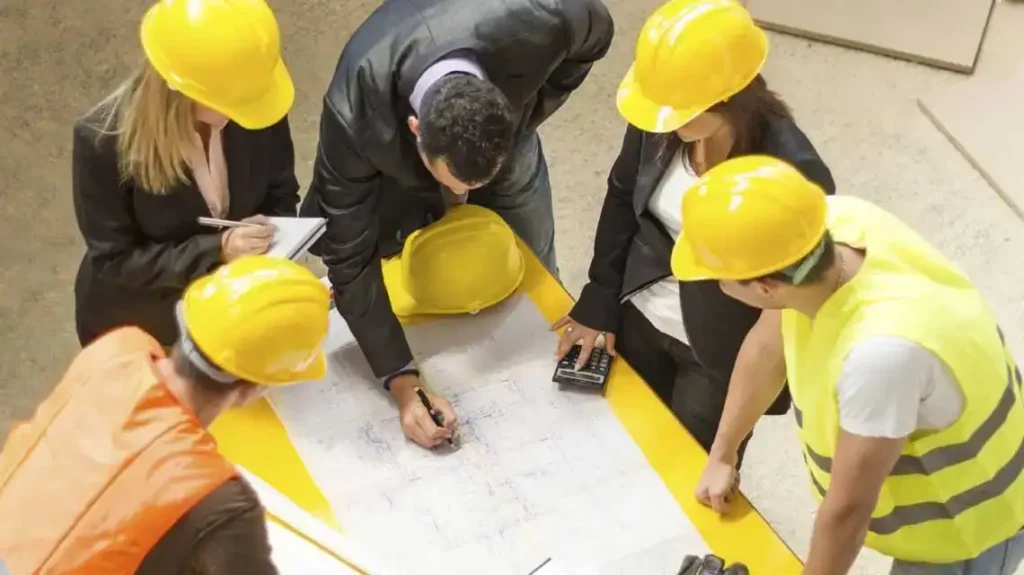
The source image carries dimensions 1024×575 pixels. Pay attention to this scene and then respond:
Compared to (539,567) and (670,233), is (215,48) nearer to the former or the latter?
(670,233)

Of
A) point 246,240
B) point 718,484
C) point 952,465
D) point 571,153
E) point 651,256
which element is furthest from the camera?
point 571,153

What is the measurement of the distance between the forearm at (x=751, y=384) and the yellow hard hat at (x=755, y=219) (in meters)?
0.30

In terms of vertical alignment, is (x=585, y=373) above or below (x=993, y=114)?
above

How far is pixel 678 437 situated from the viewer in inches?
65.8

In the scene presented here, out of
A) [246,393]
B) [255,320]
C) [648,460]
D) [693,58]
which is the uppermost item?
[693,58]

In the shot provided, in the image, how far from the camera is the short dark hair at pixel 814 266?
3.99 ft

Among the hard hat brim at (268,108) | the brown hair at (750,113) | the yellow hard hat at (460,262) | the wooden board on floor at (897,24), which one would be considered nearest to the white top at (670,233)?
the brown hair at (750,113)

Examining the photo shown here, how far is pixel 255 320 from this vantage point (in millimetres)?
1204

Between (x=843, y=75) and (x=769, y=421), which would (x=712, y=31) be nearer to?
(x=769, y=421)

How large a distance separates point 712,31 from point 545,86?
0.52 m

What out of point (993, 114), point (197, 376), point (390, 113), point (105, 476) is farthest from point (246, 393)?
point (993, 114)

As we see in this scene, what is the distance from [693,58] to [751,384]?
0.47 meters

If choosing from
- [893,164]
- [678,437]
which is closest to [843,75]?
[893,164]

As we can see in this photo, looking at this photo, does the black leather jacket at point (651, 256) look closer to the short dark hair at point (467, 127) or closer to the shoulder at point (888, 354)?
the short dark hair at point (467, 127)
